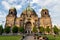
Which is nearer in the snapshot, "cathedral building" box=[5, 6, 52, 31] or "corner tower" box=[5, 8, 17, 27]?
"cathedral building" box=[5, 6, 52, 31]

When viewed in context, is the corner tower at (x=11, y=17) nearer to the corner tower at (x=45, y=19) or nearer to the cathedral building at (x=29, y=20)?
the cathedral building at (x=29, y=20)

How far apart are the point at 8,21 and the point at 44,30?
62.1ft

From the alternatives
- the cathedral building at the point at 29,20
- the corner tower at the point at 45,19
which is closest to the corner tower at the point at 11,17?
the cathedral building at the point at 29,20

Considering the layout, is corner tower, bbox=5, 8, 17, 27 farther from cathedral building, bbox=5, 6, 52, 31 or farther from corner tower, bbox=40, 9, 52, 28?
corner tower, bbox=40, 9, 52, 28

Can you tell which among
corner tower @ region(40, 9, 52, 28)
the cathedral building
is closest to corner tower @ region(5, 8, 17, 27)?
the cathedral building

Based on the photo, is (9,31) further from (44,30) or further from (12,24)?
(44,30)

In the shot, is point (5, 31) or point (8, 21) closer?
point (5, 31)

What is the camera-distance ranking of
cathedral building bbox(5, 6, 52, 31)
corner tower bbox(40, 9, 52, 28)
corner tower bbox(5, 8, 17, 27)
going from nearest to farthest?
corner tower bbox(40, 9, 52, 28), cathedral building bbox(5, 6, 52, 31), corner tower bbox(5, 8, 17, 27)

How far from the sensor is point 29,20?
8544 centimetres

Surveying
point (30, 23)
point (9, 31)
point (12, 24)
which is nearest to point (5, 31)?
point (9, 31)

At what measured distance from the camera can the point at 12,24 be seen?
84.2 m

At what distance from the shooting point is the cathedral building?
83.8 m

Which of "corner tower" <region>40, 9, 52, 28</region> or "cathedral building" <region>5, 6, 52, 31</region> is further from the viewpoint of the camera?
"cathedral building" <region>5, 6, 52, 31</region>

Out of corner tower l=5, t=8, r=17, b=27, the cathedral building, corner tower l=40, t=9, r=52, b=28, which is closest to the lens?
corner tower l=40, t=9, r=52, b=28
